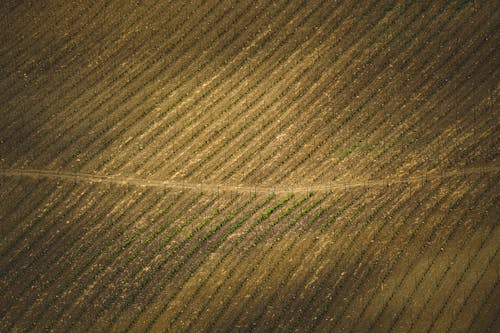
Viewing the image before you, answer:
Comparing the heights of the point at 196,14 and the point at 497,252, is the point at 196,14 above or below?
above

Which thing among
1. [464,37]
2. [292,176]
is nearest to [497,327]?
Answer: [292,176]

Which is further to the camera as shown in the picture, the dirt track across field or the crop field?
the dirt track across field

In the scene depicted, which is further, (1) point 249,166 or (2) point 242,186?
(1) point 249,166

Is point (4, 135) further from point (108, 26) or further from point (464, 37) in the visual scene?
point (464, 37)

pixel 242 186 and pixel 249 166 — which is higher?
pixel 249 166

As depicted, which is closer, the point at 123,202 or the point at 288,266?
the point at 288,266
